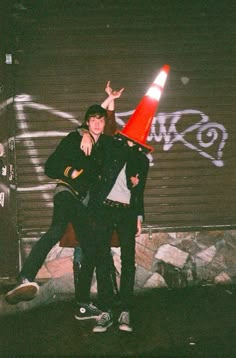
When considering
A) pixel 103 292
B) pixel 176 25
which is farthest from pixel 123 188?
pixel 176 25

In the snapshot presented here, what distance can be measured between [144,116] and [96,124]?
2.31 ft

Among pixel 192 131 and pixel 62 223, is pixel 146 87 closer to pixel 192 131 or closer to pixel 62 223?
pixel 192 131

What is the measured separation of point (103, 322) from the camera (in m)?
4.95

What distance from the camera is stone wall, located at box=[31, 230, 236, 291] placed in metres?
6.16

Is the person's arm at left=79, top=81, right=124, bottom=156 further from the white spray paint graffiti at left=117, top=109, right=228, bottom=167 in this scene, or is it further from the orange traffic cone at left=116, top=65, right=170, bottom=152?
the white spray paint graffiti at left=117, top=109, right=228, bottom=167

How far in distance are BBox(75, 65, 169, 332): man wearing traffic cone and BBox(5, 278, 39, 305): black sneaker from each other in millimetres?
660

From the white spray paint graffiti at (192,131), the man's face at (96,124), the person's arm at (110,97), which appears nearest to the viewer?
the man's face at (96,124)

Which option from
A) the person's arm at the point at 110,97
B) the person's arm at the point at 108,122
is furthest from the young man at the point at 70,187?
the person's arm at the point at 110,97

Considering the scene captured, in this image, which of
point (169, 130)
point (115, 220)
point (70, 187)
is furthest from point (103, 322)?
point (169, 130)

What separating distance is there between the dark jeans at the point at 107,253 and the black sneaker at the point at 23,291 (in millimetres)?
537

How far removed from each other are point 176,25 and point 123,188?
8.09 feet

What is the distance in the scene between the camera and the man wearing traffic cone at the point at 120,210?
16.7 ft

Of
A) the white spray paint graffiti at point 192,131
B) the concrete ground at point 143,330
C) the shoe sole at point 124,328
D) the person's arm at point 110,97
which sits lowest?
the concrete ground at point 143,330

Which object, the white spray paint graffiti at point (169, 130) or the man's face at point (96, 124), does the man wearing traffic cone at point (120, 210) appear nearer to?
the man's face at point (96, 124)
